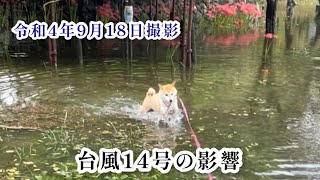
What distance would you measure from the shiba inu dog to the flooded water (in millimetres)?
172

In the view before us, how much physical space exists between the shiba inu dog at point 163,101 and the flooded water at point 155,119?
17cm

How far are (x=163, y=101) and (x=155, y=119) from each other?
43cm

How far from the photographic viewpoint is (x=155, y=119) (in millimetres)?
6383

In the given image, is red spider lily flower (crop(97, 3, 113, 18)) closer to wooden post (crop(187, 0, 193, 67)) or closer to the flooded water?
the flooded water

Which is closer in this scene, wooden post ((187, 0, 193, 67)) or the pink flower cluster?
wooden post ((187, 0, 193, 67))

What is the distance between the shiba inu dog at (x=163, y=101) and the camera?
233 inches

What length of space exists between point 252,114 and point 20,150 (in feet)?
10.6

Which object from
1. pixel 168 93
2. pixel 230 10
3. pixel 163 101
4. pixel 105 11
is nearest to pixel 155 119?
pixel 163 101

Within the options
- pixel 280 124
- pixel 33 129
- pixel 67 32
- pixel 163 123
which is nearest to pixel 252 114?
pixel 280 124

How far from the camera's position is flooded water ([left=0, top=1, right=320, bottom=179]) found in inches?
198

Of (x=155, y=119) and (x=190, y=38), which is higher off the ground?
(x=190, y=38)

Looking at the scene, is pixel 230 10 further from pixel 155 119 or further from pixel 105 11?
pixel 155 119

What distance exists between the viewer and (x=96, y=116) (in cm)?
650

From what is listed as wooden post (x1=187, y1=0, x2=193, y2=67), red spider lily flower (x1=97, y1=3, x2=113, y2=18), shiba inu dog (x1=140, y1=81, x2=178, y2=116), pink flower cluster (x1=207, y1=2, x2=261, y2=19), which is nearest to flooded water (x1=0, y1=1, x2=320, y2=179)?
shiba inu dog (x1=140, y1=81, x2=178, y2=116)
